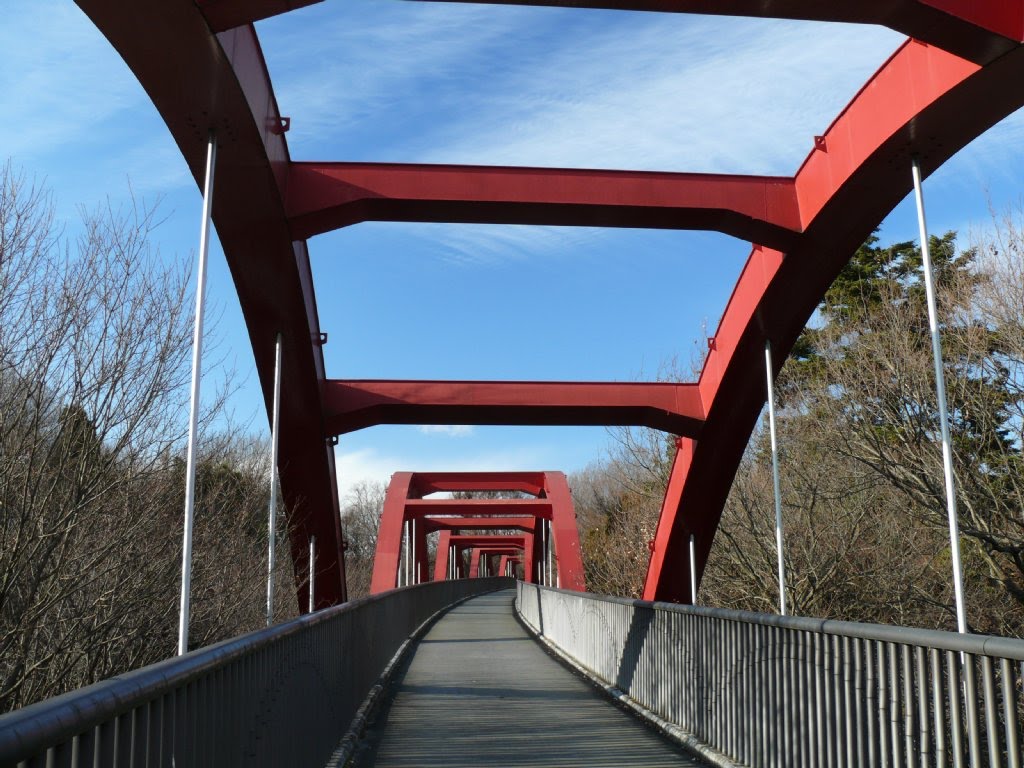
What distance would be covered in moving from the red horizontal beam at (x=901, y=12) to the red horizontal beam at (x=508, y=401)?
24.4ft

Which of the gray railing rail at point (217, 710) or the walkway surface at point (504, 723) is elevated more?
the gray railing rail at point (217, 710)

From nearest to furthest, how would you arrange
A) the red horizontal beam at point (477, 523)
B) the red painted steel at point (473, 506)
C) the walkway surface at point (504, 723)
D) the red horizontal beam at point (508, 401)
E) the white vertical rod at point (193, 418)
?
1. the white vertical rod at point (193, 418)
2. the walkway surface at point (504, 723)
3. the red horizontal beam at point (508, 401)
4. the red painted steel at point (473, 506)
5. the red horizontal beam at point (477, 523)

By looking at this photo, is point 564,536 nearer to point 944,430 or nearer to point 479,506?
point 479,506

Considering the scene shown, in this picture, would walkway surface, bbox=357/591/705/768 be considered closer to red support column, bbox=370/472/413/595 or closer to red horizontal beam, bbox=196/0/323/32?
red horizontal beam, bbox=196/0/323/32

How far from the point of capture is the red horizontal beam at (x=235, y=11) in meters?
5.68

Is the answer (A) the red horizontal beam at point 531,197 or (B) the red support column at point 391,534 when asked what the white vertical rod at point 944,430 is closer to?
(A) the red horizontal beam at point 531,197

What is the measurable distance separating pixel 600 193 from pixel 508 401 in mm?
4781

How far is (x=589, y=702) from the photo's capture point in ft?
30.2

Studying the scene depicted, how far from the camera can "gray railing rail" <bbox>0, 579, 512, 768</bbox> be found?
201cm

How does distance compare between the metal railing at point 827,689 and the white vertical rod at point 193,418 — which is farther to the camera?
Result: the white vertical rod at point 193,418

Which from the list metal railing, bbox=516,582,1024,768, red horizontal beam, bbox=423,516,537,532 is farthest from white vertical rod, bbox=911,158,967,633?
red horizontal beam, bbox=423,516,537,532

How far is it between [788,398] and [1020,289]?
8698 mm

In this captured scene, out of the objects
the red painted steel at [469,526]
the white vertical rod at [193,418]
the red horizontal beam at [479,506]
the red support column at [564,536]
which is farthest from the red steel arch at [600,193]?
the red painted steel at [469,526]

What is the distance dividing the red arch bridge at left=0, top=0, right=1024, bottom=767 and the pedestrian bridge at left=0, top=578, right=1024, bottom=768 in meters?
0.02
